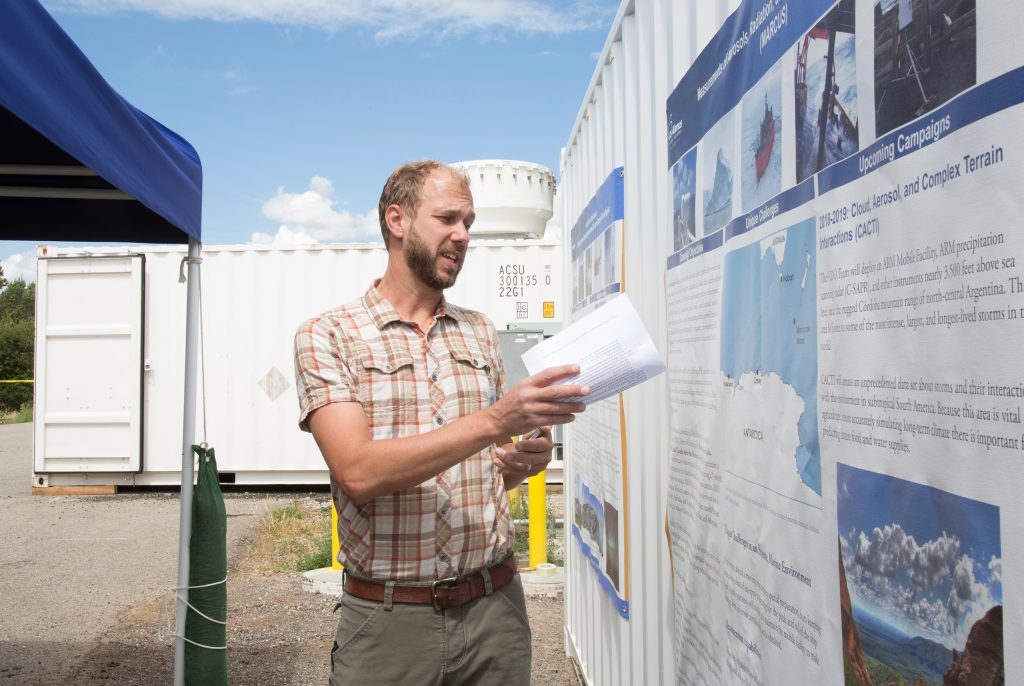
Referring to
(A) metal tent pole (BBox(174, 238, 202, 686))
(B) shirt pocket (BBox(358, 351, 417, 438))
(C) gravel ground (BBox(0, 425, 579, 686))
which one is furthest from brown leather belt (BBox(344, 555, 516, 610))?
(C) gravel ground (BBox(0, 425, 579, 686))

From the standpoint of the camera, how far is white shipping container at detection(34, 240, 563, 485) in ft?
32.1

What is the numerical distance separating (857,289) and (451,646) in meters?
1.42

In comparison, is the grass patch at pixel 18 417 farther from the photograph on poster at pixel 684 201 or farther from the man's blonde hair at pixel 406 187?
the photograph on poster at pixel 684 201

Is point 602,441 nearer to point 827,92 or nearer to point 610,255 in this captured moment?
point 610,255

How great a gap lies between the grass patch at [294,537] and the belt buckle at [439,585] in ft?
17.0

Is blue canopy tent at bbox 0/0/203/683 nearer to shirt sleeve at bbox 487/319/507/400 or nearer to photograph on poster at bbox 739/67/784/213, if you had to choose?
shirt sleeve at bbox 487/319/507/400

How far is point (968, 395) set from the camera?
84 centimetres

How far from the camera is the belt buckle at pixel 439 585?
1947mm

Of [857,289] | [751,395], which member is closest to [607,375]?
[751,395]

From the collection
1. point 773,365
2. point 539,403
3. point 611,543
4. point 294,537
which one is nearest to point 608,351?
point 539,403

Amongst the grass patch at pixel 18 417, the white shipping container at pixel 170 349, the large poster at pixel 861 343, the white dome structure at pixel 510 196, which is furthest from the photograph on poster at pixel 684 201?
the grass patch at pixel 18 417

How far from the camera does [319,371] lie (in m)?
1.93

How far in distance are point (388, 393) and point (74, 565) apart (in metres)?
6.58

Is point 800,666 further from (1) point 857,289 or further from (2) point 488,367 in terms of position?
(2) point 488,367
